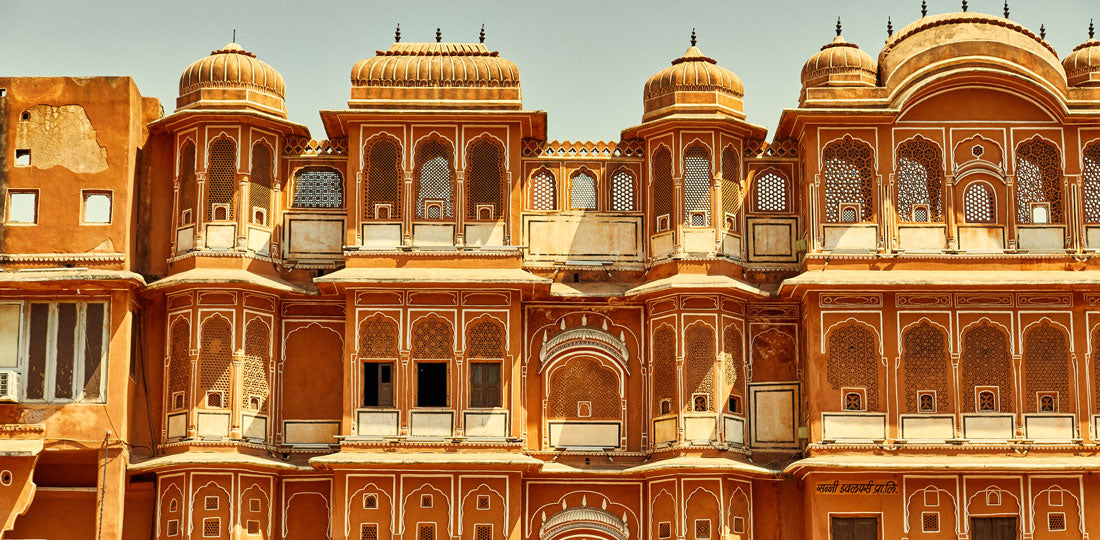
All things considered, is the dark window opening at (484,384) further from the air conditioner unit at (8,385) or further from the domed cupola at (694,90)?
the air conditioner unit at (8,385)

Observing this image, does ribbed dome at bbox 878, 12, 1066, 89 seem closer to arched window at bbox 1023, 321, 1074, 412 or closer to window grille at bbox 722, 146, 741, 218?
window grille at bbox 722, 146, 741, 218

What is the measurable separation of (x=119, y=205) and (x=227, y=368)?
3.07 meters

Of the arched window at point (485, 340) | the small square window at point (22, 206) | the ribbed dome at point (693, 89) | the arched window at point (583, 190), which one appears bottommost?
the arched window at point (485, 340)

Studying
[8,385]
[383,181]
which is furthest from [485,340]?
[8,385]

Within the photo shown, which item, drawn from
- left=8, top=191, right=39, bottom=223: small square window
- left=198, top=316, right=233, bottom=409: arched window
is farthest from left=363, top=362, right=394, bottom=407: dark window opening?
left=8, top=191, right=39, bottom=223: small square window

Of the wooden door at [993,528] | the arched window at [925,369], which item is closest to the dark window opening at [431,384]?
the arched window at [925,369]

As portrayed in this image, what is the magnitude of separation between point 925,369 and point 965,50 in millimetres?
5004

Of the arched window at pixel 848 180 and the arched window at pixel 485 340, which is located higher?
the arched window at pixel 848 180

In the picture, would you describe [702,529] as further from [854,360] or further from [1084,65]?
[1084,65]

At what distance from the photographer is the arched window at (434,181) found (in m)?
27.9

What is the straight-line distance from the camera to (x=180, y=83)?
28.5 metres

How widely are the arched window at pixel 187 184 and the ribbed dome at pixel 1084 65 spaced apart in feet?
46.0

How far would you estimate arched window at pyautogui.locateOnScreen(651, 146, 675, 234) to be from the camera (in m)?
28.0

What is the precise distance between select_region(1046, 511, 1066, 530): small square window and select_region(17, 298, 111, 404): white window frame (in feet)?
46.5
